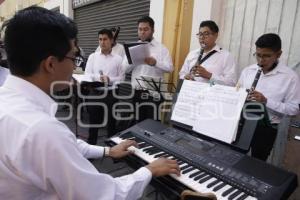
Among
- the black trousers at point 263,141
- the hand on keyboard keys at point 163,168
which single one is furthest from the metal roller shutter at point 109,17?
the hand on keyboard keys at point 163,168

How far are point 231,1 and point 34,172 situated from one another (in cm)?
358

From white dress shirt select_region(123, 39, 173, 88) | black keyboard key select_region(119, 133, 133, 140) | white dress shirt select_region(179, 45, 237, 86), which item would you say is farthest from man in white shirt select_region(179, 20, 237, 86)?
black keyboard key select_region(119, 133, 133, 140)

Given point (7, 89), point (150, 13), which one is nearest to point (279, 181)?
point (7, 89)

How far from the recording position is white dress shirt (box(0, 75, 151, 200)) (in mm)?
933

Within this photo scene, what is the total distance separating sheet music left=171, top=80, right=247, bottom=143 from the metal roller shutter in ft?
11.8

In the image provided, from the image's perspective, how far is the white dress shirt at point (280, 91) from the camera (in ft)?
7.53

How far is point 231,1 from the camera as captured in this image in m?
3.72

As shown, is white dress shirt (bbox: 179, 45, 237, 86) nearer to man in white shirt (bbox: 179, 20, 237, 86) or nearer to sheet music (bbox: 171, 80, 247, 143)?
man in white shirt (bbox: 179, 20, 237, 86)

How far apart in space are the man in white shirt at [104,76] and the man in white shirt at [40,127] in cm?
280

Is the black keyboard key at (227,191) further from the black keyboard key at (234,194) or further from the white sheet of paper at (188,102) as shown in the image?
the white sheet of paper at (188,102)

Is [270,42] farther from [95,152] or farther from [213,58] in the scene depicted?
[95,152]

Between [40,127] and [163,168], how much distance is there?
743 millimetres

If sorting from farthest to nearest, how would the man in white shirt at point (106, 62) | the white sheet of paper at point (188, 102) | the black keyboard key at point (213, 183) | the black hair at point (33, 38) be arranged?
the man in white shirt at point (106, 62), the white sheet of paper at point (188, 102), the black keyboard key at point (213, 183), the black hair at point (33, 38)

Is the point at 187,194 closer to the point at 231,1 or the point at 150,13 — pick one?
the point at 231,1
